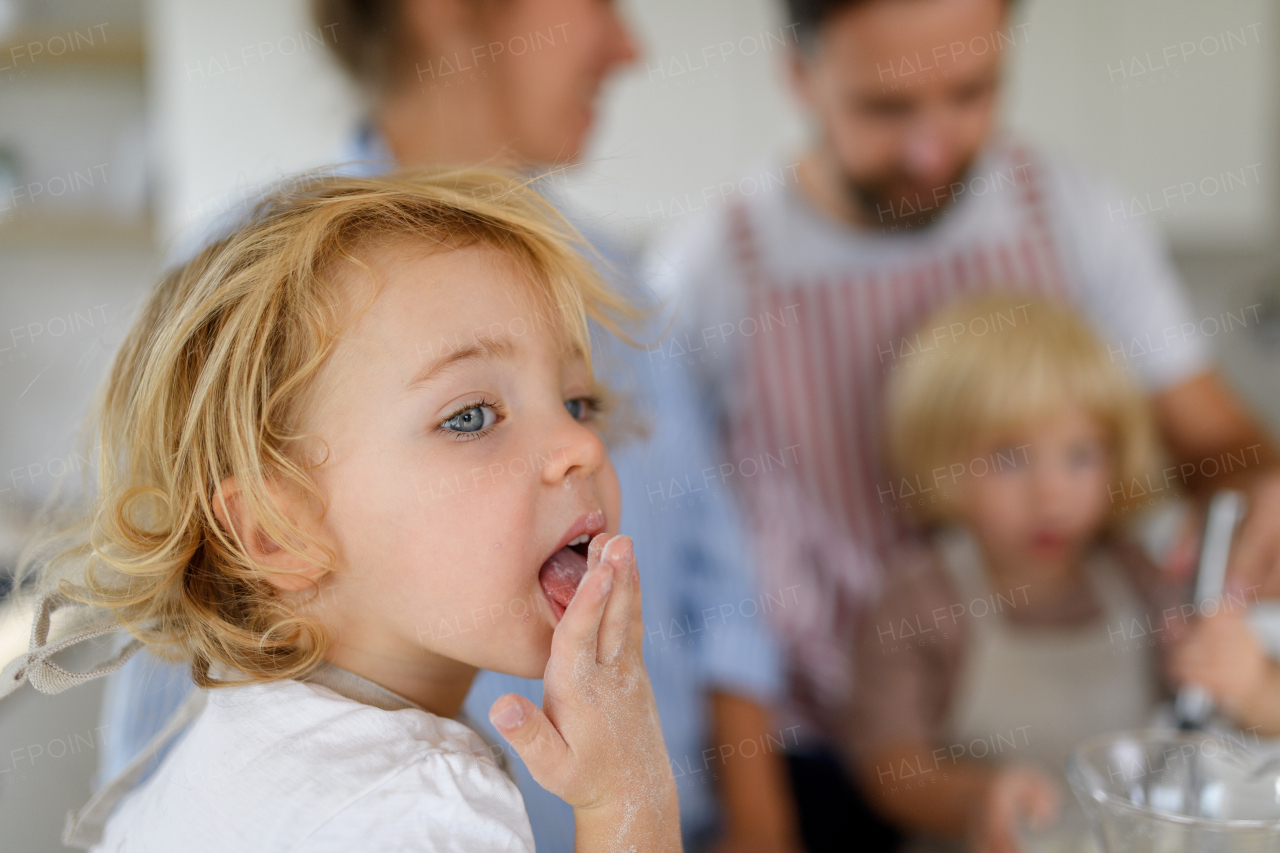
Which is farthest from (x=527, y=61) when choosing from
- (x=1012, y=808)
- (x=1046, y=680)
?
(x=1046, y=680)

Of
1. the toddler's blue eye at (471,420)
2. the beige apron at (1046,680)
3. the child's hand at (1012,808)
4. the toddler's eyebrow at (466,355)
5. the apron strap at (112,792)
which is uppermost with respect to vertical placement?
the toddler's eyebrow at (466,355)

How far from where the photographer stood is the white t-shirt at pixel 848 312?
1.51 m

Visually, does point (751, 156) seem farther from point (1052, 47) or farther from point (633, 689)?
point (633, 689)

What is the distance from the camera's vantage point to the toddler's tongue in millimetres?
519

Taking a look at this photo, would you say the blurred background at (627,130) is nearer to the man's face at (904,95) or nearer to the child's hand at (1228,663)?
the man's face at (904,95)

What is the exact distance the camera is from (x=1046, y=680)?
1.30m

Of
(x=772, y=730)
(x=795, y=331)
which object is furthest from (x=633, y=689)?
(x=795, y=331)

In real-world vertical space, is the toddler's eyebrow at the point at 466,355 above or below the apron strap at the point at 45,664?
above

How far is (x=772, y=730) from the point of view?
1.29 metres

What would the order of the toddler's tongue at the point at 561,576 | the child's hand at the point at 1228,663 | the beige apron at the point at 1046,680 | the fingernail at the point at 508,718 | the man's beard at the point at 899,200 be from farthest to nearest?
the man's beard at the point at 899,200 < the beige apron at the point at 1046,680 < the child's hand at the point at 1228,663 < the toddler's tongue at the point at 561,576 < the fingernail at the point at 508,718

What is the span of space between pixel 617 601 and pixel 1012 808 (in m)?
0.54

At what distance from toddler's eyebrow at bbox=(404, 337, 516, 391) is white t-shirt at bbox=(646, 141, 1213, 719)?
972 millimetres

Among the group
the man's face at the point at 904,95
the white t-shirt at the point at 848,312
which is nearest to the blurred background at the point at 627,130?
the white t-shirt at the point at 848,312

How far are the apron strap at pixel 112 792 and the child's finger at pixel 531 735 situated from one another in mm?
319
